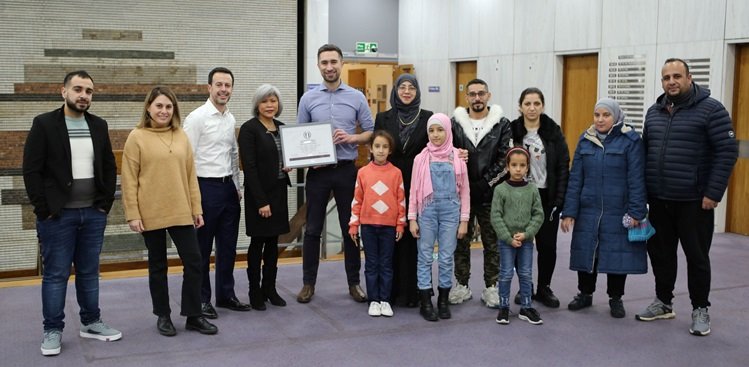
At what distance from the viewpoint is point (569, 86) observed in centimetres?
1223

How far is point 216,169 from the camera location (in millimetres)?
5281

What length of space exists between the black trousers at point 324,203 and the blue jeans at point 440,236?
0.68 metres

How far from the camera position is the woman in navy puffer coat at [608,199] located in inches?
208

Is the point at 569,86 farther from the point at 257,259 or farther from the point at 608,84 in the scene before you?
the point at 257,259

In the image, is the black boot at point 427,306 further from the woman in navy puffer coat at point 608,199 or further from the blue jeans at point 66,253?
the blue jeans at point 66,253

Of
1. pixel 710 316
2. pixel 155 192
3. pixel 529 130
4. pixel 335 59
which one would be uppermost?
pixel 335 59

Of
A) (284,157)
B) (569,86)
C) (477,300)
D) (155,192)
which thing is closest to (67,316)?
(155,192)

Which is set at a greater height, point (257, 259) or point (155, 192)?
point (155, 192)

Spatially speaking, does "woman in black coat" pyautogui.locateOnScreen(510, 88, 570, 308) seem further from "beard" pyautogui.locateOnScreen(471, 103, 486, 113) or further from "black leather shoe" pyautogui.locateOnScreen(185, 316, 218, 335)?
"black leather shoe" pyautogui.locateOnScreen(185, 316, 218, 335)

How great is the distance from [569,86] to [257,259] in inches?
312

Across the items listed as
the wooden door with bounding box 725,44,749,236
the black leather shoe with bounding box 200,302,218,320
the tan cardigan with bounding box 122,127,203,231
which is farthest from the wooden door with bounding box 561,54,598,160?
the tan cardigan with bounding box 122,127,203,231

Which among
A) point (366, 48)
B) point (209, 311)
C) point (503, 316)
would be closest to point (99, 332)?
point (209, 311)

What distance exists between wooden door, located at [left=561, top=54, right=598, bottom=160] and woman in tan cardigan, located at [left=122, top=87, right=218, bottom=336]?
801 cm

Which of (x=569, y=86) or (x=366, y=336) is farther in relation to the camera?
(x=569, y=86)
